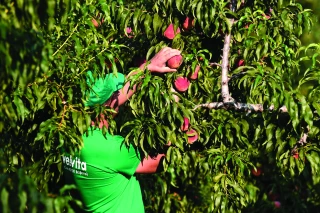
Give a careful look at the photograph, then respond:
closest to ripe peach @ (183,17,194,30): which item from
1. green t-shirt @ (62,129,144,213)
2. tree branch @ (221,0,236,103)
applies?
tree branch @ (221,0,236,103)

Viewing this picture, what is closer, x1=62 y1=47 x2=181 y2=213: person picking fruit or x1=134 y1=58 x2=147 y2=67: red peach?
x1=62 y1=47 x2=181 y2=213: person picking fruit

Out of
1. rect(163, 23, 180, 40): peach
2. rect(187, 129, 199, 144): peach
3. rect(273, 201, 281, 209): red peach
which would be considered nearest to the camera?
rect(187, 129, 199, 144): peach

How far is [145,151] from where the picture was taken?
17.3ft

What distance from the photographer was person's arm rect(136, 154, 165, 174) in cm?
557

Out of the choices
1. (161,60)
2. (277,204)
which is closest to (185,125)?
(161,60)

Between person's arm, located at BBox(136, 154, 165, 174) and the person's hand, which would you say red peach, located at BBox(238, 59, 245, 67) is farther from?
person's arm, located at BBox(136, 154, 165, 174)

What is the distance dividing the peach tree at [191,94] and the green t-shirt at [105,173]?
0.11 m

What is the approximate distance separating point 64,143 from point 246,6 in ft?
5.32

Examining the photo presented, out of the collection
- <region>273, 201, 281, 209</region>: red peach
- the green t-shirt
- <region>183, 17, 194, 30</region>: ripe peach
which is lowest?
<region>273, 201, 281, 209</region>: red peach

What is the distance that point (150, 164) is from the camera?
220 inches

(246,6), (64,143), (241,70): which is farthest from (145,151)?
(246,6)

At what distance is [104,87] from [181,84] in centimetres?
49

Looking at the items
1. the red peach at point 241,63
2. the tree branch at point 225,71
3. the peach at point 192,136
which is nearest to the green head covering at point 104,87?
the peach at point 192,136

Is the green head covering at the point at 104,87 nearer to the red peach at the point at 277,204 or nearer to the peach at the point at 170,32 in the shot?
the peach at the point at 170,32
